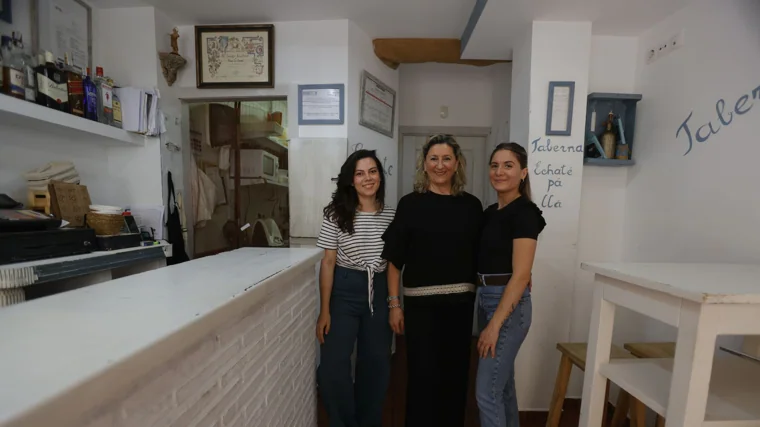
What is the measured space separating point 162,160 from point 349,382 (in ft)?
5.82

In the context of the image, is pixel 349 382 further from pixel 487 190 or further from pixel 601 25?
pixel 601 25

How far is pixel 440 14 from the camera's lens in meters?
1.86

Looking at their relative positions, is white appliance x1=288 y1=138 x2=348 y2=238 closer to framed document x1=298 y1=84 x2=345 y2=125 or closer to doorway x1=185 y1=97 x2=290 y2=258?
framed document x1=298 y1=84 x2=345 y2=125

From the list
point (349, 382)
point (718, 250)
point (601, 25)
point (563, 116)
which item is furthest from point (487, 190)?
point (349, 382)

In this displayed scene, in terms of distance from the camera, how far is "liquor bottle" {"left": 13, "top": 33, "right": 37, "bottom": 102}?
54.8 inches

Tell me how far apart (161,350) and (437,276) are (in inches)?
38.4

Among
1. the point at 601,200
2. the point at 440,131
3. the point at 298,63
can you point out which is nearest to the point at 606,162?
the point at 601,200

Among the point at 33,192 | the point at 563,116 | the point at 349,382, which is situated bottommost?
the point at 349,382

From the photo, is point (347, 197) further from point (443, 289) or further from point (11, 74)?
point (11, 74)

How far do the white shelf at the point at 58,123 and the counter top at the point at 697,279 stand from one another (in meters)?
2.24

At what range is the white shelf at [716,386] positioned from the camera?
768mm

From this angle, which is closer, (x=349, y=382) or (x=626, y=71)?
(x=349, y=382)

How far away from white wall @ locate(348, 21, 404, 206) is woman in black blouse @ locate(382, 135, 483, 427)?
36.8 inches

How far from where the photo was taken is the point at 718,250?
4.46 feet
